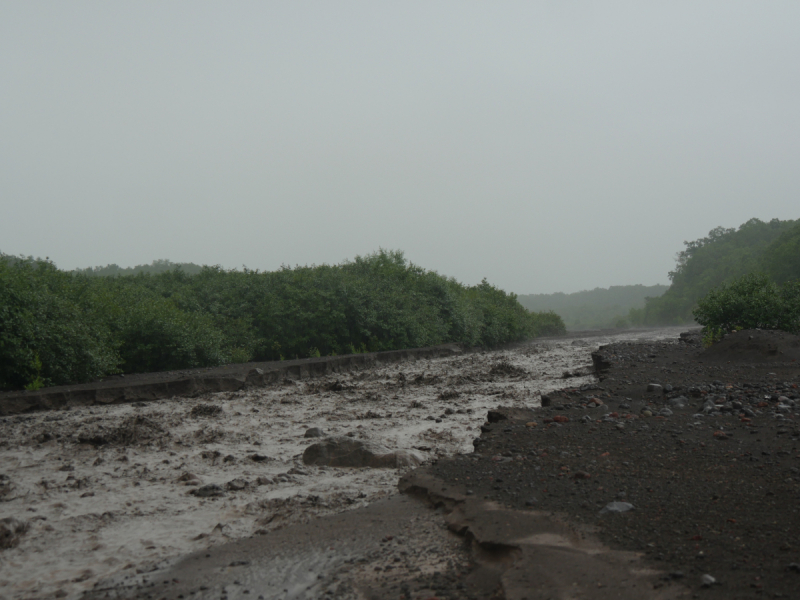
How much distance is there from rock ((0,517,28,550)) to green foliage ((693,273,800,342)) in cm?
1417

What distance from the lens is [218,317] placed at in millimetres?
18297

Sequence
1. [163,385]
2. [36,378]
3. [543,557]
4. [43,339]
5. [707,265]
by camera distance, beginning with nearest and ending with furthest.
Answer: [543,557] < [36,378] < [43,339] < [163,385] < [707,265]

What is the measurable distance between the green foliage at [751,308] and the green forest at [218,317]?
429 inches

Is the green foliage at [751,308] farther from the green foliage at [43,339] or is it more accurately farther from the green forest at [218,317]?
the green foliage at [43,339]

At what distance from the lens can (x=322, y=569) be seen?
305 cm

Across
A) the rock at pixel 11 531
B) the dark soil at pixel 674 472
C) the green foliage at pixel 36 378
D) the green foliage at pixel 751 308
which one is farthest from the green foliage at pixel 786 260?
the rock at pixel 11 531

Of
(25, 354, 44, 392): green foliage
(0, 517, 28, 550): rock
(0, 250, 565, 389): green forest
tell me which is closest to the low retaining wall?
(25, 354, 44, 392): green foliage

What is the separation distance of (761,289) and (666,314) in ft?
233

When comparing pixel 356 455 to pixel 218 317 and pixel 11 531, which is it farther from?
pixel 218 317

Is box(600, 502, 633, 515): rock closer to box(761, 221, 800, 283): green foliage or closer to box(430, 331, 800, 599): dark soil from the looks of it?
box(430, 331, 800, 599): dark soil

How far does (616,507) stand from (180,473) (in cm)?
400

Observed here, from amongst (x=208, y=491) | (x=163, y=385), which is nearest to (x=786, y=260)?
(x=163, y=385)

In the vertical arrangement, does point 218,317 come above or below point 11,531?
above

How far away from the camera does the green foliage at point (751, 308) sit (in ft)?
46.3
